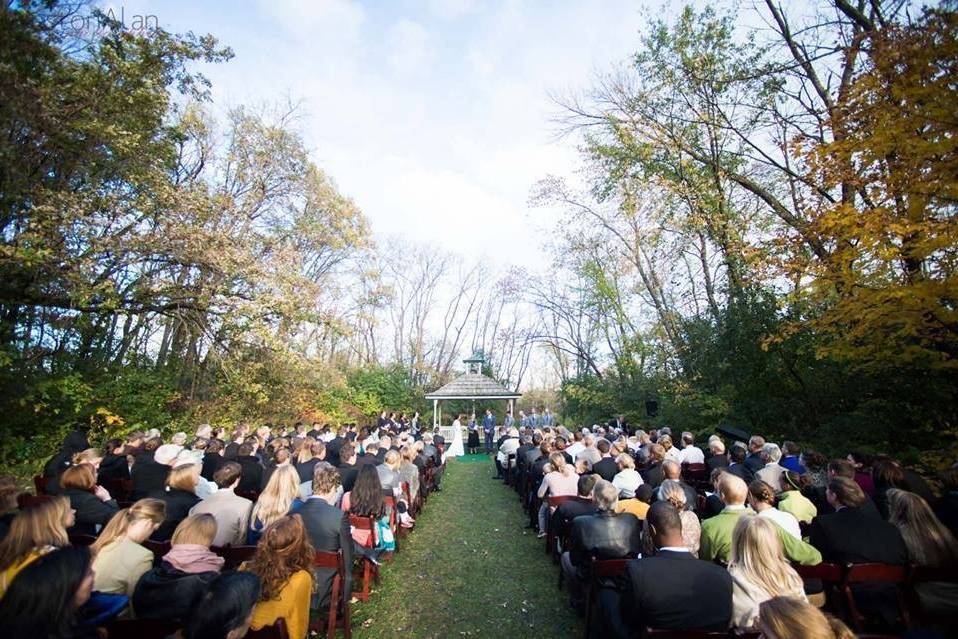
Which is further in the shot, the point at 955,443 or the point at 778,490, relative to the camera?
the point at 955,443

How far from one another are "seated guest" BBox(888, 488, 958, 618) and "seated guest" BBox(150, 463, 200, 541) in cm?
588

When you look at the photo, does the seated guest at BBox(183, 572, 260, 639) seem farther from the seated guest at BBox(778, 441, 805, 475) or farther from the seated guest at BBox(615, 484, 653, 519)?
the seated guest at BBox(778, 441, 805, 475)

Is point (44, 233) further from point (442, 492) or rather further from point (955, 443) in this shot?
point (955, 443)

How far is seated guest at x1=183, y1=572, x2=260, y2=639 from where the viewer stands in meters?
2.35

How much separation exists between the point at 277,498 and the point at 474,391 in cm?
1761

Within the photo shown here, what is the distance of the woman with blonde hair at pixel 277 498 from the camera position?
4254 millimetres

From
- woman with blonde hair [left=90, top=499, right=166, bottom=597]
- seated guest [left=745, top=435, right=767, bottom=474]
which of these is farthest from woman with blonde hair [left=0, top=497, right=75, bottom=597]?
seated guest [left=745, top=435, right=767, bottom=474]

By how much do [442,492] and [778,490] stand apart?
7.77m

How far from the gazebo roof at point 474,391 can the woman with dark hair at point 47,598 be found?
19415 mm

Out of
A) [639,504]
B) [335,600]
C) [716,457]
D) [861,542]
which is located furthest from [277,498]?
[716,457]

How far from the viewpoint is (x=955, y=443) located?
7281mm

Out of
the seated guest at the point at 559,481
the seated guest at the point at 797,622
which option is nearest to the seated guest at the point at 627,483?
the seated guest at the point at 559,481

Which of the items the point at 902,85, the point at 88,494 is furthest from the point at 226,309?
the point at 902,85

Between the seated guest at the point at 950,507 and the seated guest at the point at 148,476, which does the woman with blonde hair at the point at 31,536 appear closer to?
the seated guest at the point at 148,476
